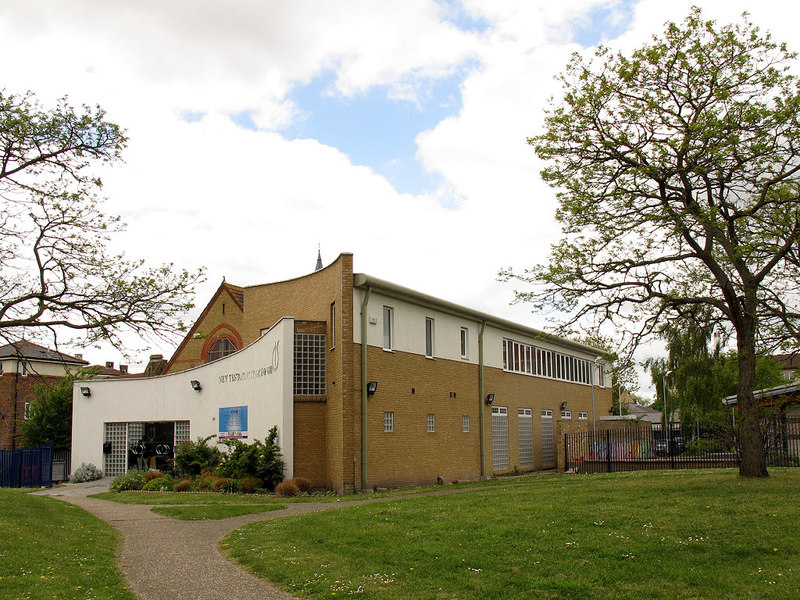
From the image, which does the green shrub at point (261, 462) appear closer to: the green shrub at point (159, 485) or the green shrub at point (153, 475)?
the green shrub at point (159, 485)

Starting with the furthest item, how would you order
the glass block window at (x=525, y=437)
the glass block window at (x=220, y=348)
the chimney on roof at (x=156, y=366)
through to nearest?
the chimney on roof at (x=156, y=366)
the glass block window at (x=220, y=348)
the glass block window at (x=525, y=437)

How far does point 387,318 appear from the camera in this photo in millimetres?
22812

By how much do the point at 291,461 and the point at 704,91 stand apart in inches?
575

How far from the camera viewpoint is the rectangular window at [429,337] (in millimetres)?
24837

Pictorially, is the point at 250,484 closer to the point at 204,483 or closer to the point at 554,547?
the point at 204,483

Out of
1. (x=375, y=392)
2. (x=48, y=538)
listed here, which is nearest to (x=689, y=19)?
(x=375, y=392)

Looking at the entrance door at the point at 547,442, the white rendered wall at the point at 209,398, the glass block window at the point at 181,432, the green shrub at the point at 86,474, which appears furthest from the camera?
the entrance door at the point at 547,442

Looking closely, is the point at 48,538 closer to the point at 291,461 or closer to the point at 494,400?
the point at 291,461

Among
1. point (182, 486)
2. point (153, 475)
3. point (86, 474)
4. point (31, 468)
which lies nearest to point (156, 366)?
point (31, 468)

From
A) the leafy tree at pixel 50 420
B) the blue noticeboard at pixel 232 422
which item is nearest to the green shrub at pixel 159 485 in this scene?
the blue noticeboard at pixel 232 422

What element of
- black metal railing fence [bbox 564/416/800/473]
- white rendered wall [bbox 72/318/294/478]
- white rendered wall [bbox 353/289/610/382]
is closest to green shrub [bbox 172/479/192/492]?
white rendered wall [bbox 72/318/294/478]

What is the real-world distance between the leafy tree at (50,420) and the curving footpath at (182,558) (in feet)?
78.2

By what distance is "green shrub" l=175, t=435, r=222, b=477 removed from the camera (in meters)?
23.2

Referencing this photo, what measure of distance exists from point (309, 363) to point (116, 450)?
436 inches
